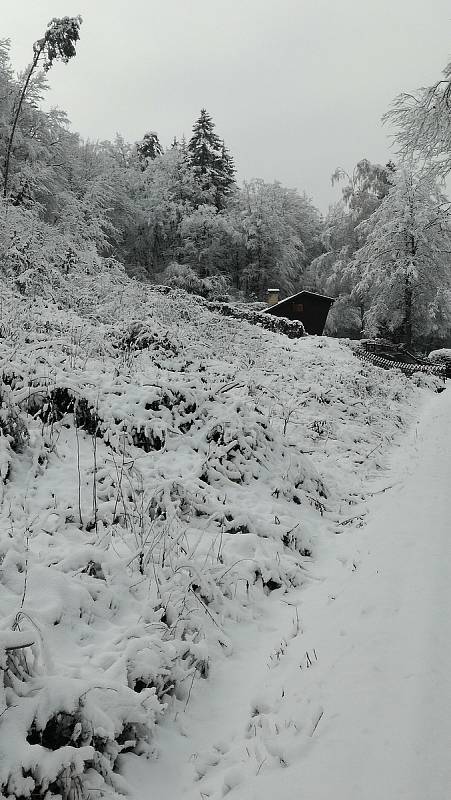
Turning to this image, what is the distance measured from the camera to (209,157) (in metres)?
45.0

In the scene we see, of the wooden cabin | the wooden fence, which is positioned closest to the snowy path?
the wooden fence

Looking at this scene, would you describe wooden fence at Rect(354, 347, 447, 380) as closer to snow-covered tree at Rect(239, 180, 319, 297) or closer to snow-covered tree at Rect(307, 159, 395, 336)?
snow-covered tree at Rect(307, 159, 395, 336)

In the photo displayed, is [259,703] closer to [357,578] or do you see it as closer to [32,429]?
[357,578]

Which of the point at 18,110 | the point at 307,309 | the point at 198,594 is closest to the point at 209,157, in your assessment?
the point at 307,309


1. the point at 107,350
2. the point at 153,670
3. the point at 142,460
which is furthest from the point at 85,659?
the point at 107,350

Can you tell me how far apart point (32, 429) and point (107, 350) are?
3014 mm

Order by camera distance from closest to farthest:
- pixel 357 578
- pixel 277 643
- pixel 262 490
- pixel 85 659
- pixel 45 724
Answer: pixel 45 724, pixel 85 659, pixel 277 643, pixel 357 578, pixel 262 490

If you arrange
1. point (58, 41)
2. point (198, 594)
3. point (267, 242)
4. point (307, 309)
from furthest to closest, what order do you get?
point (267, 242), point (307, 309), point (58, 41), point (198, 594)

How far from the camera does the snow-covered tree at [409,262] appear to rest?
30.2 metres

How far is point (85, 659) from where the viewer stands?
2.70 metres

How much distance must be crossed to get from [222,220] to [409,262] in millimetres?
15487

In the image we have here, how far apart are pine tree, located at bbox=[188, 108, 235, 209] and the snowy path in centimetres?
4452

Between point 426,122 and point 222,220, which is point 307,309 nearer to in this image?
point 222,220

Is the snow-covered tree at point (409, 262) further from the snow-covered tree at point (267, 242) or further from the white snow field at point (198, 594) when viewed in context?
the white snow field at point (198, 594)
